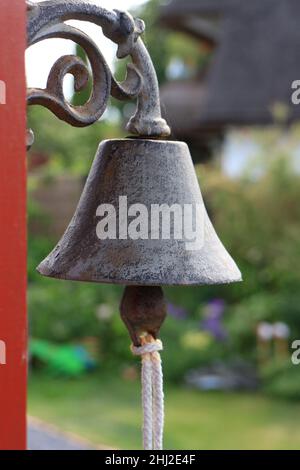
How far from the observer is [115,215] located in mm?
1856

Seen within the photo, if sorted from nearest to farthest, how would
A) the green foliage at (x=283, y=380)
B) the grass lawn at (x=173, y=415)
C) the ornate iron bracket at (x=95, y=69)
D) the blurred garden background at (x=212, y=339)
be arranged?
the ornate iron bracket at (x=95, y=69), the grass lawn at (x=173, y=415), the blurred garden background at (x=212, y=339), the green foliage at (x=283, y=380)

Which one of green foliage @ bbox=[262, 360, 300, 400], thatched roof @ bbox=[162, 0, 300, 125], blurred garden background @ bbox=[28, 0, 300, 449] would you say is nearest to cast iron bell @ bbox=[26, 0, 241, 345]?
blurred garden background @ bbox=[28, 0, 300, 449]

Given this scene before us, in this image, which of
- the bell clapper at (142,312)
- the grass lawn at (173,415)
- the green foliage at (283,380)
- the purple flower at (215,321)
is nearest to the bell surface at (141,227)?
the bell clapper at (142,312)

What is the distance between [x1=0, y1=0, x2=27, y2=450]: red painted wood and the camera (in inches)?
63.9

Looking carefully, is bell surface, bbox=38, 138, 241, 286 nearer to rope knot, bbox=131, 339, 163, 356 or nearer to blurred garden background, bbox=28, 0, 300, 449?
rope knot, bbox=131, 339, 163, 356

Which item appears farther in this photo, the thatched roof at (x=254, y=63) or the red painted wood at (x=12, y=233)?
the thatched roof at (x=254, y=63)

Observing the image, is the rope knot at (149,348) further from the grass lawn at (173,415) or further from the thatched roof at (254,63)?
the thatched roof at (254,63)

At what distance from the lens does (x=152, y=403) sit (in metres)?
1.81

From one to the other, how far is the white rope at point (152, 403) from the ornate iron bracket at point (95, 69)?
0.47 m

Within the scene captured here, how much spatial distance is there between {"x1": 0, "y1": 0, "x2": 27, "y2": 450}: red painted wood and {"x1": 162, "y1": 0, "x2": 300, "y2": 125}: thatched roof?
445 inches

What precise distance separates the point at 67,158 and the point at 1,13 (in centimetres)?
1050

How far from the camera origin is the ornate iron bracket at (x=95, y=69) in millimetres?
1778

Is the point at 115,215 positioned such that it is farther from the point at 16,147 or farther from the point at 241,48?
the point at 241,48

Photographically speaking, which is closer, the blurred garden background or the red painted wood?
the red painted wood
